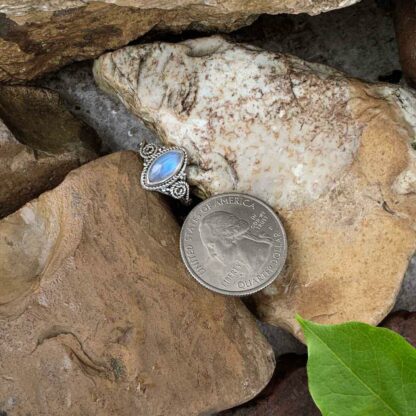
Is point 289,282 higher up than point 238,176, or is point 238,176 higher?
point 238,176

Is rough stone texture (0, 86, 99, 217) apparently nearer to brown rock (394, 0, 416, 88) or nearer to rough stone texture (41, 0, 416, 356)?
rough stone texture (41, 0, 416, 356)

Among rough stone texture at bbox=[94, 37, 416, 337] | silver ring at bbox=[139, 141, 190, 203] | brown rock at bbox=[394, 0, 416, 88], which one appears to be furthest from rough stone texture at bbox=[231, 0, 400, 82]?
silver ring at bbox=[139, 141, 190, 203]

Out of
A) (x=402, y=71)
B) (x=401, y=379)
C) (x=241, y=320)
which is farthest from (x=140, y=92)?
(x=401, y=379)

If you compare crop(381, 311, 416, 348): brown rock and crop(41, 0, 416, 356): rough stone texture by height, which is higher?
crop(41, 0, 416, 356): rough stone texture

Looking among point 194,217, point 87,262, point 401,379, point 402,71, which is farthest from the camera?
point 402,71

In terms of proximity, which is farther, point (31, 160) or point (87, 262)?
point (31, 160)

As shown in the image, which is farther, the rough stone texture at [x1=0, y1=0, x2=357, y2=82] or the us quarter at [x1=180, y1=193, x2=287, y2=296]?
the us quarter at [x1=180, y1=193, x2=287, y2=296]

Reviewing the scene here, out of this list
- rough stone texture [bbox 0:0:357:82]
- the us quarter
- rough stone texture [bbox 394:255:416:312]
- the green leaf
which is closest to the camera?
the green leaf

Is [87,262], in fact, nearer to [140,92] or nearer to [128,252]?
[128,252]
